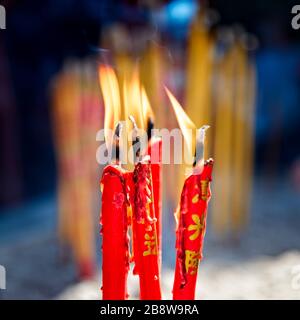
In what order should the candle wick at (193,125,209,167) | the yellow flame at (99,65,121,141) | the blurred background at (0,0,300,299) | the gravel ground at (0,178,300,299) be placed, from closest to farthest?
the candle wick at (193,125,209,167)
the yellow flame at (99,65,121,141)
the gravel ground at (0,178,300,299)
the blurred background at (0,0,300,299)

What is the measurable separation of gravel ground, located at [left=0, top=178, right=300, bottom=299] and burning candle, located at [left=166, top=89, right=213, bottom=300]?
0.39m

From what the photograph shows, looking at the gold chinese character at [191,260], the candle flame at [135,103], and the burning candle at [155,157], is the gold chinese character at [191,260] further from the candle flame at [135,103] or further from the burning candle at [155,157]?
the candle flame at [135,103]

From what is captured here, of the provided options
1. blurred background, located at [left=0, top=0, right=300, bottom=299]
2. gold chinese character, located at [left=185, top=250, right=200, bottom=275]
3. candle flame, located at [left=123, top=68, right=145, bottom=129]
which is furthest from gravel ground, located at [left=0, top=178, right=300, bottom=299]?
candle flame, located at [left=123, top=68, right=145, bottom=129]

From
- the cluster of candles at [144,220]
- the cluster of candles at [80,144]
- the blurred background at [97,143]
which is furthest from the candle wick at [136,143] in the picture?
the cluster of candles at [80,144]

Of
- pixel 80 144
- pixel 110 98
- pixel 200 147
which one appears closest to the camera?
pixel 200 147

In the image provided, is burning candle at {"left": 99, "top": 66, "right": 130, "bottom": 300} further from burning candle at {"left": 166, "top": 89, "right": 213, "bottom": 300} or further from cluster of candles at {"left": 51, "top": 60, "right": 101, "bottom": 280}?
cluster of candles at {"left": 51, "top": 60, "right": 101, "bottom": 280}

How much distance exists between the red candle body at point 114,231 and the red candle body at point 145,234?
2 cm

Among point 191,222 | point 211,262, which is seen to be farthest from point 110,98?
point 211,262

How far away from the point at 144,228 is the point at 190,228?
0.23 ft

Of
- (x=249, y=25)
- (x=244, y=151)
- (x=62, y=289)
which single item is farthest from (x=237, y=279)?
(x=249, y=25)

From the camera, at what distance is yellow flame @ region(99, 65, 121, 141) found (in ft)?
2.64

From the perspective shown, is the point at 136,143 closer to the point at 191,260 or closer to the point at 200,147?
the point at 200,147

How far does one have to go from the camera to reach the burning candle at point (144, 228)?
73 centimetres

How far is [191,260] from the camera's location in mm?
752
